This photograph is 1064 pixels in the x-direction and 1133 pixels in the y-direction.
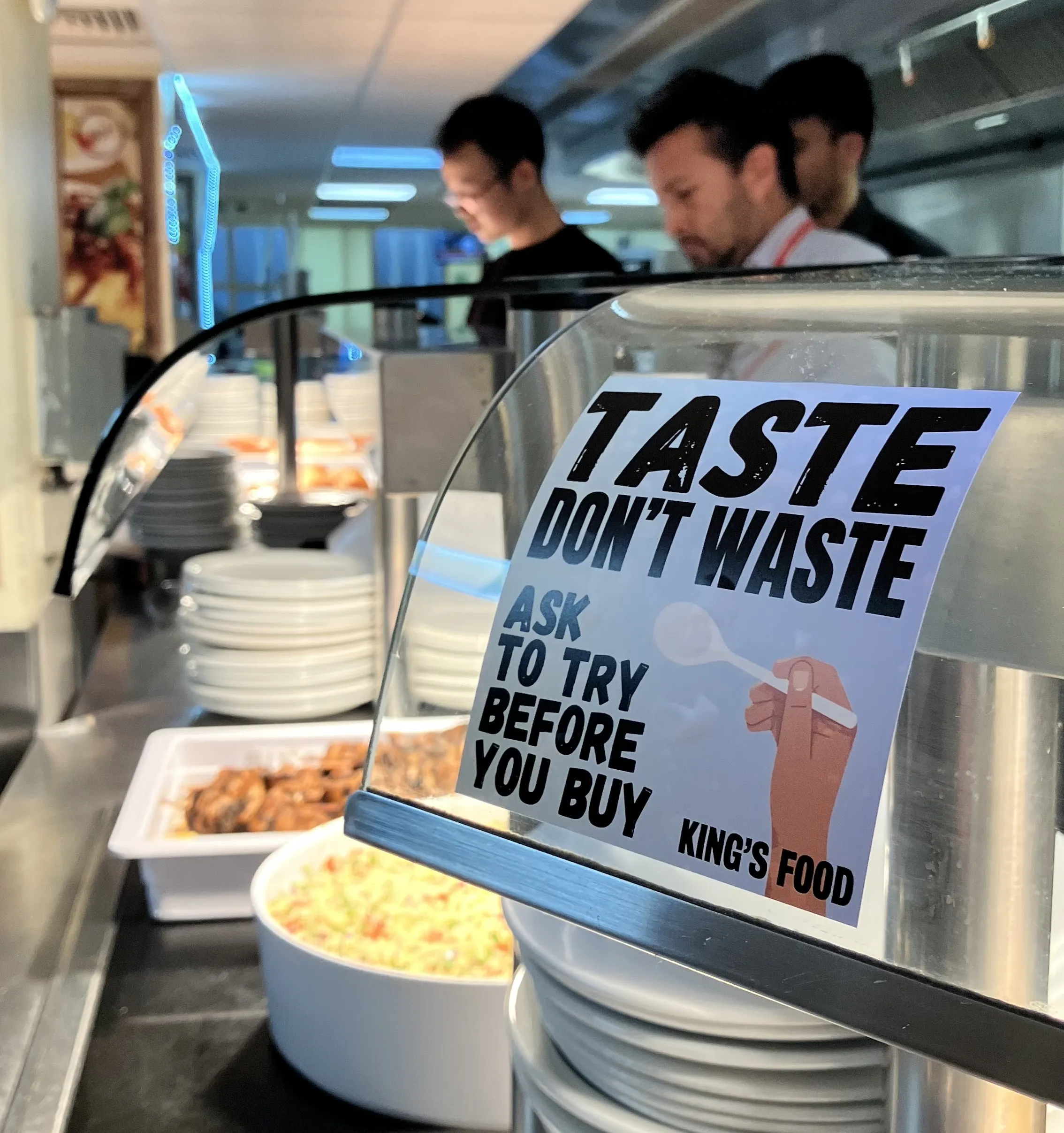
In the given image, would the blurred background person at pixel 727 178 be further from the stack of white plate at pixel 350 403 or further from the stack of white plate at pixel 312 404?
the stack of white plate at pixel 312 404

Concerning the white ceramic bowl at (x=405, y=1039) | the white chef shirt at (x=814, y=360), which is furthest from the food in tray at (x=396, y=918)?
the white chef shirt at (x=814, y=360)

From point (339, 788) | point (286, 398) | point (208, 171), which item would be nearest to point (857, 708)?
point (339, 788)

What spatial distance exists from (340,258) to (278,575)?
2.10 ft

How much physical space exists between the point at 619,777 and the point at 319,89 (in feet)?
6.54

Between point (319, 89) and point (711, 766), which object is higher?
point (319, 89)

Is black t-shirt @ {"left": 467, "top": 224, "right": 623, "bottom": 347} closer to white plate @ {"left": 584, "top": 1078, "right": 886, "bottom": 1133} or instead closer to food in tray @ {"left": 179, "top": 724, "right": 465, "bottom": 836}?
food in tray @ {"left": 179, "top": 724, "right": 465, "bottom": 836}

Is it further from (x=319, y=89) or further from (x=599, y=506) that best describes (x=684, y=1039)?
(x=319, y=89)

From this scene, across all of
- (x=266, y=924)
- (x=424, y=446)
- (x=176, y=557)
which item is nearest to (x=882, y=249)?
(x=424, y=446)

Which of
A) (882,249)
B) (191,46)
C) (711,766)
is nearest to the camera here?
(711,766)

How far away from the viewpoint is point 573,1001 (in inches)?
19.1

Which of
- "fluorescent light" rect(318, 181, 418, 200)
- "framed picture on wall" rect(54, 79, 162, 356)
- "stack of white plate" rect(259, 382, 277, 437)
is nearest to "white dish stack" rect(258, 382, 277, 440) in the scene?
"stack of white plate" rect(259, 382, 277, 437)

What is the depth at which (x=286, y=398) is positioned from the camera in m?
2.84

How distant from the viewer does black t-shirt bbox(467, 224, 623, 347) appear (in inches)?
56.1

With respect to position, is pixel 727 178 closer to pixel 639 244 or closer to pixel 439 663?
pixel 639 244
